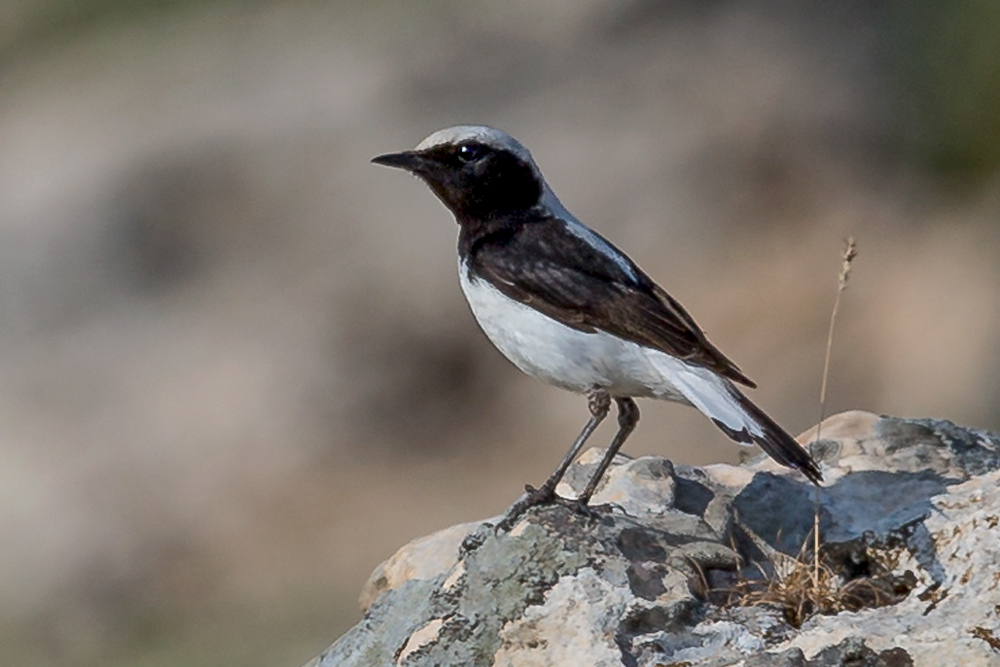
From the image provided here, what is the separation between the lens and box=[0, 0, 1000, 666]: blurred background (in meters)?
15.7

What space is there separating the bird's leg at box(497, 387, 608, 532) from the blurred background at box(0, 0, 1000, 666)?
7891mm

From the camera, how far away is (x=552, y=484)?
6.52 meters

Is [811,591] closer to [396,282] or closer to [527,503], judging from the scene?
[527,503]

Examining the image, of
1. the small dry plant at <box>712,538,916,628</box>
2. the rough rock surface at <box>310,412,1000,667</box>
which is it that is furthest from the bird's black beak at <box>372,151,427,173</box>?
the small dry plant at <box>712,538,916,628</box>

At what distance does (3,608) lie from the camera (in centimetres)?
1623

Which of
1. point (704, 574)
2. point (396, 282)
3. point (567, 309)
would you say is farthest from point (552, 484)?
point (396, 282)

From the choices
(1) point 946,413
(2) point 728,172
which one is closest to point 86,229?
(2) point 728,172

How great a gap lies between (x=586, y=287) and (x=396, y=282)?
10.1m

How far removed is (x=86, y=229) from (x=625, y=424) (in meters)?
12.5

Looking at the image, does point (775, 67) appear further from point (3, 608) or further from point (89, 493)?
point (3, 608)

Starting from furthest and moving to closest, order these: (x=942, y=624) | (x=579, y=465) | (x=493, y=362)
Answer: (x=493, y=362) < (x=579, y=465) < (x=942, y=624)

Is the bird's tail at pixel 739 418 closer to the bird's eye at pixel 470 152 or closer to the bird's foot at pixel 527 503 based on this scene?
the bird's foot at pixel 527 503

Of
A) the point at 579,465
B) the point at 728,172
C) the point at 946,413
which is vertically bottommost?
the point at 946,413

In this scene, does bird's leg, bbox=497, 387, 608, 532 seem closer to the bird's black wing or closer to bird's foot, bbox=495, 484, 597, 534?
bird's foot, bbox=495, 484, 597, 534
